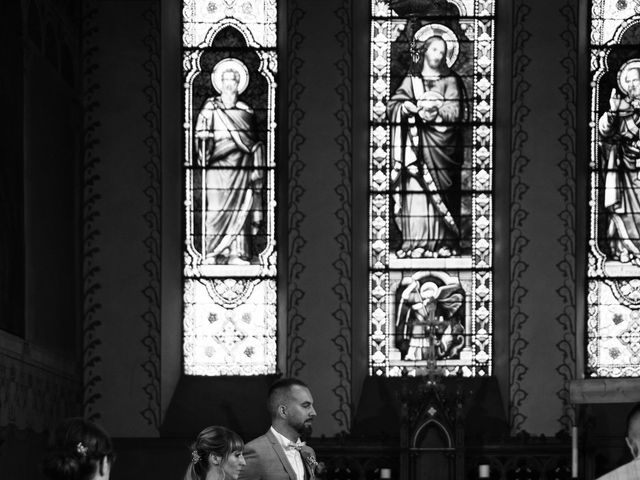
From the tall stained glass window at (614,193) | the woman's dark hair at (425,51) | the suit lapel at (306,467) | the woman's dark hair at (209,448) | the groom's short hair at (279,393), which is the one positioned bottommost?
the suit lapel at (306,467)

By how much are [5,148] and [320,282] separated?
3502 mm

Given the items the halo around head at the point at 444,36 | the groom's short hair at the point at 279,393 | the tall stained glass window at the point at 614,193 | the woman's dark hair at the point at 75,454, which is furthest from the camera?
the halo around head at the point at 444,36

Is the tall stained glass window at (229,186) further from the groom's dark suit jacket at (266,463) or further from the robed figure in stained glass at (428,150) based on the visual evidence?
the groom's dark suit jacket at (266,463)

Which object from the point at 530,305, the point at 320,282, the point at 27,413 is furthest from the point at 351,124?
the point at 27,413

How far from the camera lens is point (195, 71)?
13336 mm

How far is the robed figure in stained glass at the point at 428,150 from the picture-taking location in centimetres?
1318

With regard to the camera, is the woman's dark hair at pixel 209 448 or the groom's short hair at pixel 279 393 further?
the groom's short hair at pixel 279 393

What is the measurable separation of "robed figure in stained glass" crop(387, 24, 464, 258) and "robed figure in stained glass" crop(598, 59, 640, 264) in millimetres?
1357

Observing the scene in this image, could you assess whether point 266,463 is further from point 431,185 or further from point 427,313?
point 431,185

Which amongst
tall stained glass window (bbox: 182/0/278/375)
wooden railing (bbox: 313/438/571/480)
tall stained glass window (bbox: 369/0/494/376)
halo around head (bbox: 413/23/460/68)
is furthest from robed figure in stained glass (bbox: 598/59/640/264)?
tall stained glass window (bbox: 182/0/278/375)

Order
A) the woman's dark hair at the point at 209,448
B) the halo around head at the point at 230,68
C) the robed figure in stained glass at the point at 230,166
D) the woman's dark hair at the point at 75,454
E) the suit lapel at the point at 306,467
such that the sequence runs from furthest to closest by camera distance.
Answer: the halo around head at the point at 230,68
the robed figure in stained glass at the point at 230,166
the suit lapel at the point at 306,467
the woman's dark hair at the point at 209,448
the woman's dark hair at the point at 75,454

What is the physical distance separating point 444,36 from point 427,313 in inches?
105

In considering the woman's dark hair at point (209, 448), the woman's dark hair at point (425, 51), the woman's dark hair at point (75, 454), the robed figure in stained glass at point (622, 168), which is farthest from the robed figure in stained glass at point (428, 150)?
the woman's dark hair at point (75, 454)

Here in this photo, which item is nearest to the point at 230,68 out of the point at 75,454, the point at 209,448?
the point at 209,448
